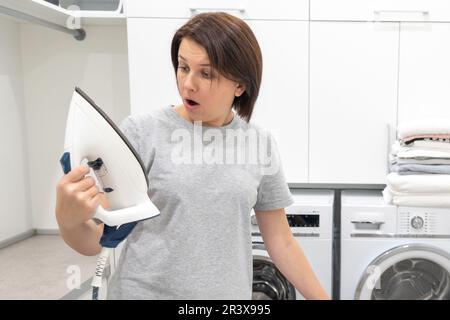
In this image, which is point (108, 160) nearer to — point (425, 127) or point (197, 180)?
point (197, 180)

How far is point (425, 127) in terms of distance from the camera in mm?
A: 1540

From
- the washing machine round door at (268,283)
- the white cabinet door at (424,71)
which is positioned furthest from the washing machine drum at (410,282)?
the white cabinet door at (424,71)

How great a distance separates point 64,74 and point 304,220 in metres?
1.49

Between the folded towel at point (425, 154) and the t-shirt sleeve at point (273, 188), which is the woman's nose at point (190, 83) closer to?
the t-shirt sleeve at point (273, 188)

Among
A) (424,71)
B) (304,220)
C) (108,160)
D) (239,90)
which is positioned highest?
(424,71)

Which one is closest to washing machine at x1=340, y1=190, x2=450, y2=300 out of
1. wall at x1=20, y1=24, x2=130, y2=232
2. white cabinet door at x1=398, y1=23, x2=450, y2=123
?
white cabinet door at x1=398, y1=23, x2=450, y2=123

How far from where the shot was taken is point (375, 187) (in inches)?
A: 70.6

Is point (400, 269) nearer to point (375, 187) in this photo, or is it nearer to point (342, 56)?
point (375, 187)

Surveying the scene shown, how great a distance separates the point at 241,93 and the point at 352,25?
1100 mm

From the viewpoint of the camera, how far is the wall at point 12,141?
2004 mm

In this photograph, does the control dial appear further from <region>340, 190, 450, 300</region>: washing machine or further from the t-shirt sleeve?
the t-shirt sleeve

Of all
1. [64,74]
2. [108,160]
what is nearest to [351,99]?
[108,160]
